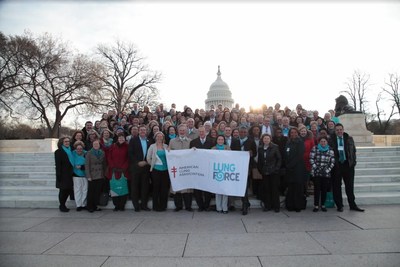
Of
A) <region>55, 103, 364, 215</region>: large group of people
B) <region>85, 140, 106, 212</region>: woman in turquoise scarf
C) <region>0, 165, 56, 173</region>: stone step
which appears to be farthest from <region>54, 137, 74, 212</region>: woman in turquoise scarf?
<region>0, 165, 56, 173</region>: stone step

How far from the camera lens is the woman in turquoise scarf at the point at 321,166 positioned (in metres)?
6.87

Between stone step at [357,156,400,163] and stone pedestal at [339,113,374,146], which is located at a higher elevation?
stone pedestal at [339,113,374,146]

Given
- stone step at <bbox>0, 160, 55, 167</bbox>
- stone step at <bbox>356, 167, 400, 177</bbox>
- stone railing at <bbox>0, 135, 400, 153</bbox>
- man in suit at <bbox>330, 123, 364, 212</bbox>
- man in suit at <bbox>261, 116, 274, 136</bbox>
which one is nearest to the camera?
man in suit at <bbox>330, 123, 364, 212</bbox>

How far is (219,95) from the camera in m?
89.2

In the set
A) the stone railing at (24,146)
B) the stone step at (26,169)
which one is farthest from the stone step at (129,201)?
the stone railing at (24,146)

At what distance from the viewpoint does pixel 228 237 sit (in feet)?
17.0

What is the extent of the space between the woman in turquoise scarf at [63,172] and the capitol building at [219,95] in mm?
79101

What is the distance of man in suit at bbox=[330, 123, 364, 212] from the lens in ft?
22.9

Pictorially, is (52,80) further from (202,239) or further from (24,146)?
(202,239)

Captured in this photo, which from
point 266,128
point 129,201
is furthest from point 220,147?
point 129,201

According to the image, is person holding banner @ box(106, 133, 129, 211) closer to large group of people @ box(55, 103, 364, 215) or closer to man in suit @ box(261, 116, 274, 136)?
large group of people @ box(55, 103, 364, 215)

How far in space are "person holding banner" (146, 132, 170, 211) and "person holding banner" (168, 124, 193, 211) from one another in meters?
0.28

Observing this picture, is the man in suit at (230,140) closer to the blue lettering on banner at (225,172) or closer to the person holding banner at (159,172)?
the blue lettering on banner at (225,172)

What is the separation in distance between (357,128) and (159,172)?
15.7m
